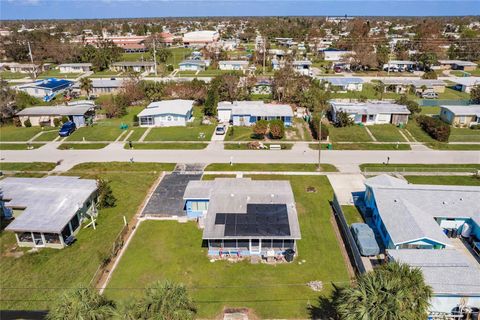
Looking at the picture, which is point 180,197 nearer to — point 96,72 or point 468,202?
point 468,202

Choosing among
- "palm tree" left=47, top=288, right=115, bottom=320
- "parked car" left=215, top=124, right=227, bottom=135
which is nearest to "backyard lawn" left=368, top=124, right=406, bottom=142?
"parked car" left=215, top=124, right=227, bottom=135

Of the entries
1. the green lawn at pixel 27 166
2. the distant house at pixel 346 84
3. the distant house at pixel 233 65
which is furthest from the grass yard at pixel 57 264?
the distant house at pixel 233 65

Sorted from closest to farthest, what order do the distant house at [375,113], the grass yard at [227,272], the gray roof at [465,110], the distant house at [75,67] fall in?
the grass yard at [227,272] → the gray roof at [465,110] → the distant house at [375,113] → the distant house at [75,67]

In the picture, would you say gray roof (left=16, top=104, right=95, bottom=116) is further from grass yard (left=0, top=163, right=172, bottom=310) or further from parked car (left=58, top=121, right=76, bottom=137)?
grass yard (left=0, top=163, right=172, bottom=310)

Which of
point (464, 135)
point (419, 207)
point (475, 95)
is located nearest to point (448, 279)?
point (419, 207)

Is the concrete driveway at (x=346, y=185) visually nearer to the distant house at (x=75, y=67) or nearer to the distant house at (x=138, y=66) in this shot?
the distant house at (x=138, y=66)

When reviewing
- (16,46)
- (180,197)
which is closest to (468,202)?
(180,197)

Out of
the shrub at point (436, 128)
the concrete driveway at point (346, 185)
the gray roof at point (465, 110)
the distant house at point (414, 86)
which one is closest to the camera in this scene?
the concrete driveway at point (346, 185)
